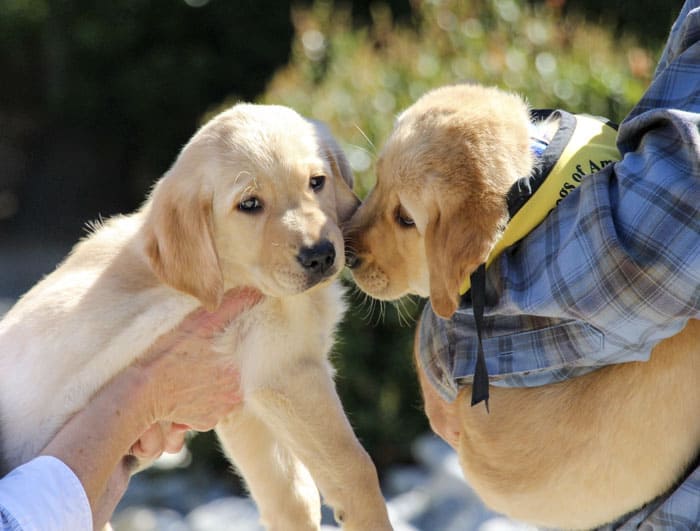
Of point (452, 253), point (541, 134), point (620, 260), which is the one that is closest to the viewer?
point (620, 260)

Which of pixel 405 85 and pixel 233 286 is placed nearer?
pixel 233 286

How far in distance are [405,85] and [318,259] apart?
9.98 feet

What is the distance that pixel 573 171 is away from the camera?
8.14 ft

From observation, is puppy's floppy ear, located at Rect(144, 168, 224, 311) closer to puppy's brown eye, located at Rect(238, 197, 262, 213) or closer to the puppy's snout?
puppy's brown eye, located at Rect(238, 197, 262, 213)

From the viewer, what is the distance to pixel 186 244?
9.88 feet

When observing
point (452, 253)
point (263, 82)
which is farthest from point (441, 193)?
point (263, 82)

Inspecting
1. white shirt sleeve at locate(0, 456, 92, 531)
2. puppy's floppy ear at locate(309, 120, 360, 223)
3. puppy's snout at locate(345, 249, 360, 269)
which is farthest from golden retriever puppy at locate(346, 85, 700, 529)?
white shirt sleeve at locate(0, 456, 92, 531)

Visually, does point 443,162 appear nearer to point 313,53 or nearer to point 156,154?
point 313,53

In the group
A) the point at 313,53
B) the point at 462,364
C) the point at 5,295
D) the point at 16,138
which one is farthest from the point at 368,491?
the point at 16,138

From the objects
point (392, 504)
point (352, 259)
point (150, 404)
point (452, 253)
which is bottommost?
point (392, 504)

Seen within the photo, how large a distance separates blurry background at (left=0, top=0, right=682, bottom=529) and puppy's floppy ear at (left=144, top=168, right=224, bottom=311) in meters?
1.78

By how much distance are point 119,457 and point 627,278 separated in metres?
1.53

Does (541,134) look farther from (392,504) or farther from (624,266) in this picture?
(392,504)

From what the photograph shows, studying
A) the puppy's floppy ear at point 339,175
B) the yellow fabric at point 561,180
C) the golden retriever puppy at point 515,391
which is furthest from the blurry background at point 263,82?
the yellow fabric at point 561,180
